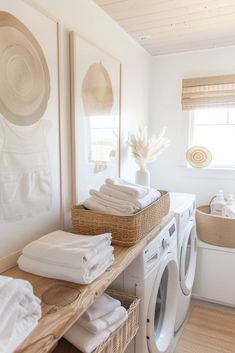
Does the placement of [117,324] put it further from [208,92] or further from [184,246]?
[208,92]

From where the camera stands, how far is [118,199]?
1.35 meters

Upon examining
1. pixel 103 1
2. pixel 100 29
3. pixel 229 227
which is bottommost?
pixel 229 227

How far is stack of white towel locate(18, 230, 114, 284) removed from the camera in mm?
912

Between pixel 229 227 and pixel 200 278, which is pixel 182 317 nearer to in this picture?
pixel 200 278

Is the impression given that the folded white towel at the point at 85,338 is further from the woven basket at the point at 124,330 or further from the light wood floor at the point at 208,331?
the light wood floor at the point at 208,331

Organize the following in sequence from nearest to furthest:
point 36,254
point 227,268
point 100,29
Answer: point 36,254 → point 100,29 → point 227,268

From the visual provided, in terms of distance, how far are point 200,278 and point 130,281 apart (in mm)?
1310

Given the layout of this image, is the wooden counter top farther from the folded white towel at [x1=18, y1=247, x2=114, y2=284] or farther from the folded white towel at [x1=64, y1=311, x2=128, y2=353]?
the folded white towel at [x1=64, y1=311, x2=128, y2=353]

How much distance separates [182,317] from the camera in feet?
6.72

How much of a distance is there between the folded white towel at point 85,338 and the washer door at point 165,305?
0.54 m

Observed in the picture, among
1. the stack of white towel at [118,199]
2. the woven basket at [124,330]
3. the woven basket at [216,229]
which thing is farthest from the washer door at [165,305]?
the woven basket at [216,229]

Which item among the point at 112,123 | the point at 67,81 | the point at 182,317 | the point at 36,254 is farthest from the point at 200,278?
the point at 67,81

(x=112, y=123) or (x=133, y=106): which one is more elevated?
(x=133, y=106)

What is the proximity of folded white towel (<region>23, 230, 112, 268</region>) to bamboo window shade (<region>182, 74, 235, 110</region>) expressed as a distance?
192cm
